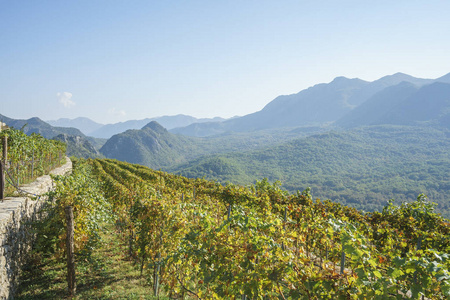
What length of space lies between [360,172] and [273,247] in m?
190

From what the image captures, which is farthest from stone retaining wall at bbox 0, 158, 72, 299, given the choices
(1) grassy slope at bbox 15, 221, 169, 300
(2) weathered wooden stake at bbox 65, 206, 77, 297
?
(2) weathered wooden stake at bbox 65, 206, 77, 297

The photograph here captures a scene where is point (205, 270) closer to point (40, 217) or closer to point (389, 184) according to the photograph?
point (40, 217)

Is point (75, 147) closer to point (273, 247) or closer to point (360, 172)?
point (273, 247)

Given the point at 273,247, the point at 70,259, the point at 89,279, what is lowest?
the point at 89,279

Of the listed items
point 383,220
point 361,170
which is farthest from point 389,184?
point 383,220

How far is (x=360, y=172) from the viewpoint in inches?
6560

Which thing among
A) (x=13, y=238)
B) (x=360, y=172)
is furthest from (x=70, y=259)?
(x=360, y=172)

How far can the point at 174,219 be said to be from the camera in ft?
17.4

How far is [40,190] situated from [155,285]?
7269 mm

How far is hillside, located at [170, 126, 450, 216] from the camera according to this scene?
11694cm

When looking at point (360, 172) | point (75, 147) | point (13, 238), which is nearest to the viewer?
point (13, 238)

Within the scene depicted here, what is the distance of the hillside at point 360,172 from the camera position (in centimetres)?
11694

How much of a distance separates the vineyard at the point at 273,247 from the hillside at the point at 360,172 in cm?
10327

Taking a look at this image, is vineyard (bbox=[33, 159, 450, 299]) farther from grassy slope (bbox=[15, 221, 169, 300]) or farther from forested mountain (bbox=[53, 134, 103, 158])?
forested mountain (bbox=[53, 134, 103, 158])
